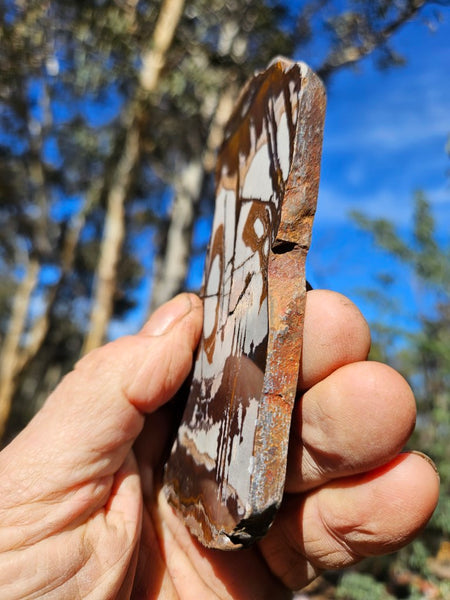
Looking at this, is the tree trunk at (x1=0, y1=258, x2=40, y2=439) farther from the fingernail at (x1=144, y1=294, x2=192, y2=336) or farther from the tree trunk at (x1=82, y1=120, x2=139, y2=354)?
the fingernail at (x1=144, y1=294, x2=192, y2=336)

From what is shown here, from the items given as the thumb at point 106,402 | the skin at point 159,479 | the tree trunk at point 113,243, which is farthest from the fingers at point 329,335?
the tree trunk at point 113,243

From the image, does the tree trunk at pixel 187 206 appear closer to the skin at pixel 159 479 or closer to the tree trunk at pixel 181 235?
the tree trunk at pixel 181 235

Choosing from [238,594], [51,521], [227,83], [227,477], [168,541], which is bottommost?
[238,594]

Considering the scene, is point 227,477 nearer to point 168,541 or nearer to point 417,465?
point 417,465

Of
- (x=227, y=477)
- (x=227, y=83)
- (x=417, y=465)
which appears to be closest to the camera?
(x=227, y=477)

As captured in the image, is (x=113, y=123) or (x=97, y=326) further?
(x=113, y=123)

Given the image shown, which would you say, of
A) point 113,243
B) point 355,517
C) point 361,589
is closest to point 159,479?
point 355,517

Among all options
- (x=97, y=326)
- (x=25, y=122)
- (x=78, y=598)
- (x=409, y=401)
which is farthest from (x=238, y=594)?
(x=25, y=122)
